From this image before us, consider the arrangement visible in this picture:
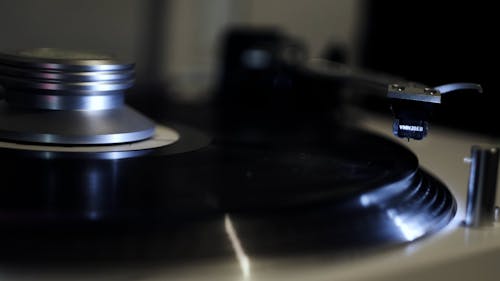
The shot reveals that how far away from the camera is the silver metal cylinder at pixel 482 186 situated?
22.3 inches

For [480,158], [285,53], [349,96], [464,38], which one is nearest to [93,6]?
[285,53]

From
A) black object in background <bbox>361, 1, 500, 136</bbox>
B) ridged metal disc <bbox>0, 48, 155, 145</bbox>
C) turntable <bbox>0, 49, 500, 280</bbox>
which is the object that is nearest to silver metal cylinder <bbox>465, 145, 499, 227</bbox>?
turntable <bbox>0, 49, 500, 280</bbox>

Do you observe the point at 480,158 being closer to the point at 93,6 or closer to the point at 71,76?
the point at 71,76

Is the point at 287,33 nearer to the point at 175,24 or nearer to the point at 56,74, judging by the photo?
the point at 175,24

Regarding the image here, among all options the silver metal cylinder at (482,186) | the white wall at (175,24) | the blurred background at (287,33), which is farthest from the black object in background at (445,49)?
the silver metal cylinder at (482,186)

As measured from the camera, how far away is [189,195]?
0.51 m

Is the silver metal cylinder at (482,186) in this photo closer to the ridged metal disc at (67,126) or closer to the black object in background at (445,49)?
the ridged metal disc at (67,126)

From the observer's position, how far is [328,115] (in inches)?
41.9

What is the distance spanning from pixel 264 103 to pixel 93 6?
1.20ft

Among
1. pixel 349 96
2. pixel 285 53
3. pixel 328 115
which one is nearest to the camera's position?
pixel 328 115

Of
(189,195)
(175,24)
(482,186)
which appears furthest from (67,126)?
(175,24)

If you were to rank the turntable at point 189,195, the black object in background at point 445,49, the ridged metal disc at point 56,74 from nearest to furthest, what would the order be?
the turntable at point 189,195, the ridged metal disc at point 56,74, the black object in background at point 445,49

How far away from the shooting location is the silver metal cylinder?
22.3 inches

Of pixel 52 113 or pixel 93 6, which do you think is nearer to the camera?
pixel 52 113
